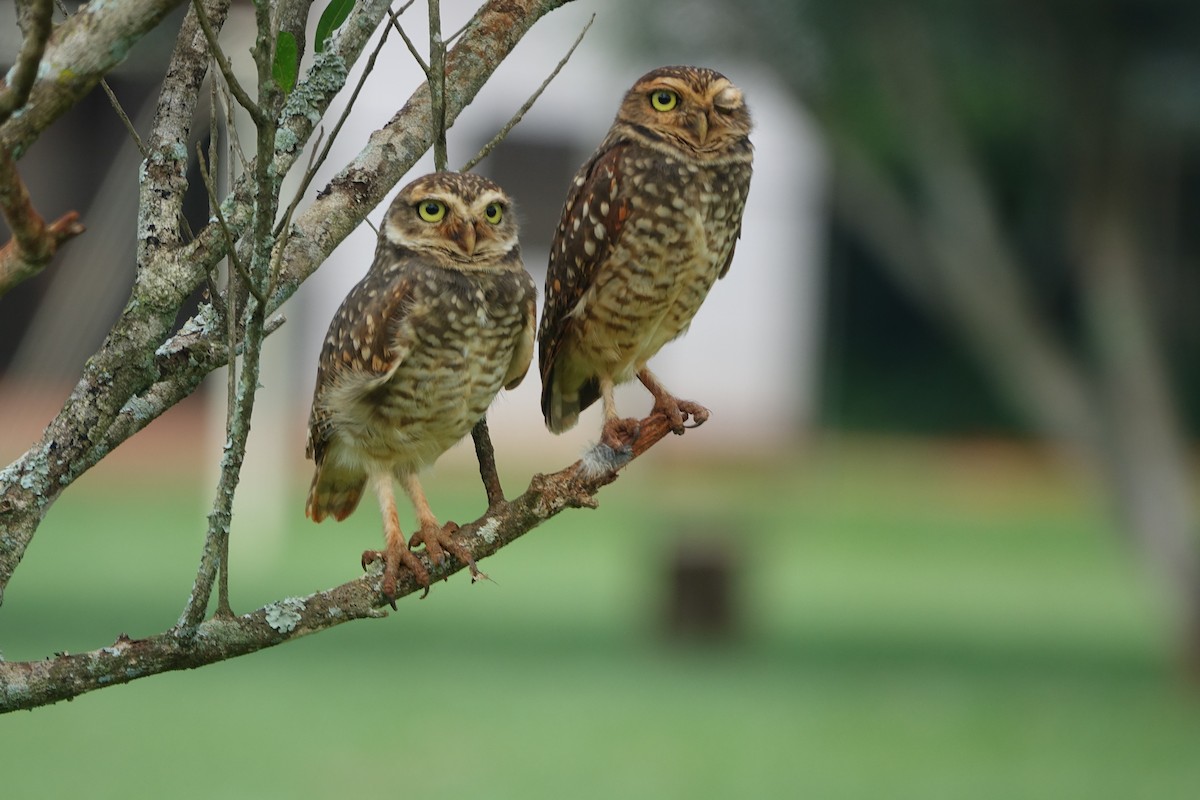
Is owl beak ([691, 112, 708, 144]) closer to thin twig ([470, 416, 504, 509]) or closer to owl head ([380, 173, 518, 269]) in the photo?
owl head ([380, 173, 518, 269])

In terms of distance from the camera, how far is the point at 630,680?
14180mm

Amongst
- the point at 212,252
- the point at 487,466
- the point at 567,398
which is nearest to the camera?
the point at 212,252

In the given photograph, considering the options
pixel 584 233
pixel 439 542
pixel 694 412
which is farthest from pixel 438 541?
pixel 584 233

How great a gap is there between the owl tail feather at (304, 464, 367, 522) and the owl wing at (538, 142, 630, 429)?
45 cm

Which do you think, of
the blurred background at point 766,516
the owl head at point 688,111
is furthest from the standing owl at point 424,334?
the blurred background at point 766,516

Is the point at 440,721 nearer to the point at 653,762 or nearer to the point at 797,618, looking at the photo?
the point at 653,762

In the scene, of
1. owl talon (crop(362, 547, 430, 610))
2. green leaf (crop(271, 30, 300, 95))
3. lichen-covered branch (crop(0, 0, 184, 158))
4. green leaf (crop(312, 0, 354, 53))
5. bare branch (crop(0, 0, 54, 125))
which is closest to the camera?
bare branch (crop(0, 0, 54, 125))

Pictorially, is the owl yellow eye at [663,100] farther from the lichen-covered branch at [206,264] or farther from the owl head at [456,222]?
the lichen-covered branch at [206,264]

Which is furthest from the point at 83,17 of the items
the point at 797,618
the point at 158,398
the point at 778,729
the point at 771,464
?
the point at 771,464

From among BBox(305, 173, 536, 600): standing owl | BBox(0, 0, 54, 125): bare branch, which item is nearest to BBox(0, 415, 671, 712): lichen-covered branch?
BBox(305, 173, 536, 600): standing owl

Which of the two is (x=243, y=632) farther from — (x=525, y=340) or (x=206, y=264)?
(x=525, y=340)

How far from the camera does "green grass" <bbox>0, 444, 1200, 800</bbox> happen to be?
1178 cm

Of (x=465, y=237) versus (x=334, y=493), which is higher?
(x=465, y=237)

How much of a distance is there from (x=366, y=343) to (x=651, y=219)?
70cm
